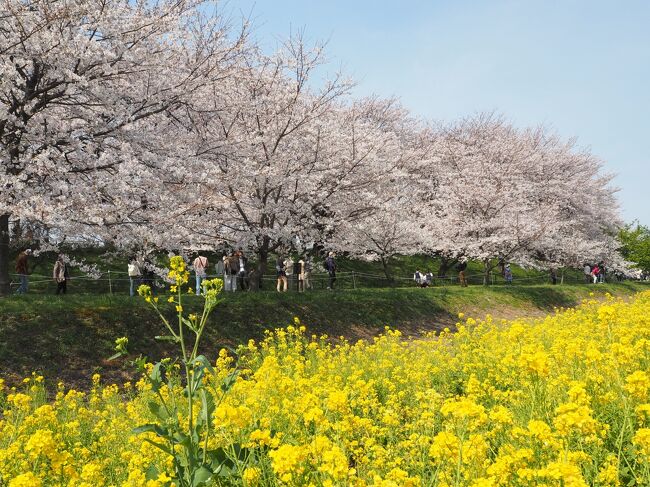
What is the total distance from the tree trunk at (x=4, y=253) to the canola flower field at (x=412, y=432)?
482 centimetres

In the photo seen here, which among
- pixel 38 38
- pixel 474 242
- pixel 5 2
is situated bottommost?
pixel 474 242

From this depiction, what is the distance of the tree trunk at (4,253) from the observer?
37.5 ft

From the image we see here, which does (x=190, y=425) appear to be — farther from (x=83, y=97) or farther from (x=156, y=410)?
(x=83, y=97)

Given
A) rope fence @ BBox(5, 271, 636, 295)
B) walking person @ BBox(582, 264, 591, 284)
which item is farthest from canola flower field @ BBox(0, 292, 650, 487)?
walking person @ BBox(582, 264, 591, 284)

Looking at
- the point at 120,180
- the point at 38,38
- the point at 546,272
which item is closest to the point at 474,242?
the point at 546,272

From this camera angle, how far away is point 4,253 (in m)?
11.8

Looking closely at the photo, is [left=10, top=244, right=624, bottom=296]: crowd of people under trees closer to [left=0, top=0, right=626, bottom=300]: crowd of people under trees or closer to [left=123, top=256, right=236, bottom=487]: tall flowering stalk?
[left=0, top=0, right=626, bottom=300]: crowd of people under trees

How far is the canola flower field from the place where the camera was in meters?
2.92

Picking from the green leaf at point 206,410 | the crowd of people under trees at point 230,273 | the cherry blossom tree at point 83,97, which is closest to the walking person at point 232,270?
the crowd of people under trees at point 230,273

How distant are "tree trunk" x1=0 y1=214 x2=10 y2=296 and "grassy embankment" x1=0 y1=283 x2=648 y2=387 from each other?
0.51 m

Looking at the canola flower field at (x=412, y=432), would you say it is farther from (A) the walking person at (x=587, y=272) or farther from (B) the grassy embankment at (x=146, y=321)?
(A) the walking person at (x=587, y=272)

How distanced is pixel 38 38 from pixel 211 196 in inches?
218

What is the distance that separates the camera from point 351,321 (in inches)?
639

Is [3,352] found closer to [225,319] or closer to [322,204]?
[225,319]
